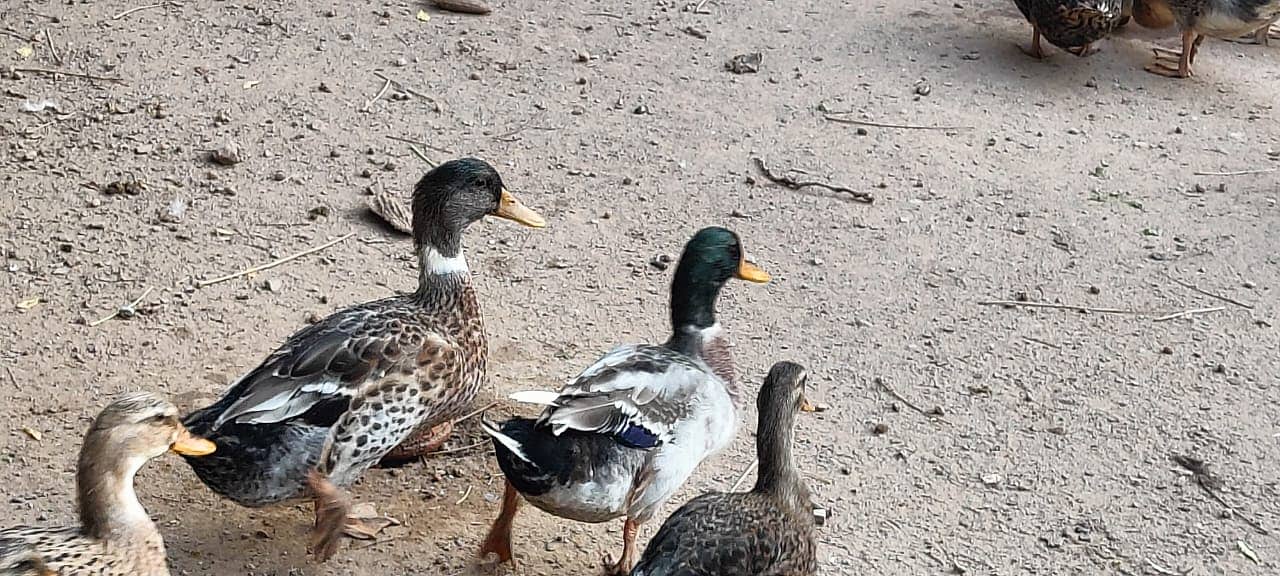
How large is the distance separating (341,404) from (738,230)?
266cm

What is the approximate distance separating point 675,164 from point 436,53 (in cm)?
167

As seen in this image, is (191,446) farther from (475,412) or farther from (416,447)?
(475,412)

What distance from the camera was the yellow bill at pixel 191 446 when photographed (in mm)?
3668

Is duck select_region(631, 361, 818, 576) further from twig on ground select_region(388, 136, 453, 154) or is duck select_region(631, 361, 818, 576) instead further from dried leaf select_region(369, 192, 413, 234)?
twig on ground select_region(388, 136, 453, 154)

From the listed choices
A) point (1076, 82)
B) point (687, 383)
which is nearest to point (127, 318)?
point (687, 383)

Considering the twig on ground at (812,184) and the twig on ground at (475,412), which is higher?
the twig on ground at (475,412)

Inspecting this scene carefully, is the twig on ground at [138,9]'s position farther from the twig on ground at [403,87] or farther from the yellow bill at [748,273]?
the yellow bill at [748,273]

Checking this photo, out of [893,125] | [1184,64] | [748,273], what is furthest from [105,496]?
[1184,64]

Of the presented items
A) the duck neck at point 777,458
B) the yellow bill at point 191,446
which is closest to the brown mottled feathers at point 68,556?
the yellow bill at point 191,446

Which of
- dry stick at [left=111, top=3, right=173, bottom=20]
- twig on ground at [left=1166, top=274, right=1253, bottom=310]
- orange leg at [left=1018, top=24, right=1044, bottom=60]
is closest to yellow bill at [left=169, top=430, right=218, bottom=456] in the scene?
twig on ground at [left=1166, top=274, right=1253, bottom=310]

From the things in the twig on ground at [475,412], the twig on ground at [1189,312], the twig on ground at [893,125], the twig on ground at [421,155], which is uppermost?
the twig on ground at [421,155]

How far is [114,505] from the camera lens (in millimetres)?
3486

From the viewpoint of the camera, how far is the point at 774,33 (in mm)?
8367

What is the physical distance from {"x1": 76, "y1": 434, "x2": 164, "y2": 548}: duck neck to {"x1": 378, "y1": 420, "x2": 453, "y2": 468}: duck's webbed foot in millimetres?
1086
